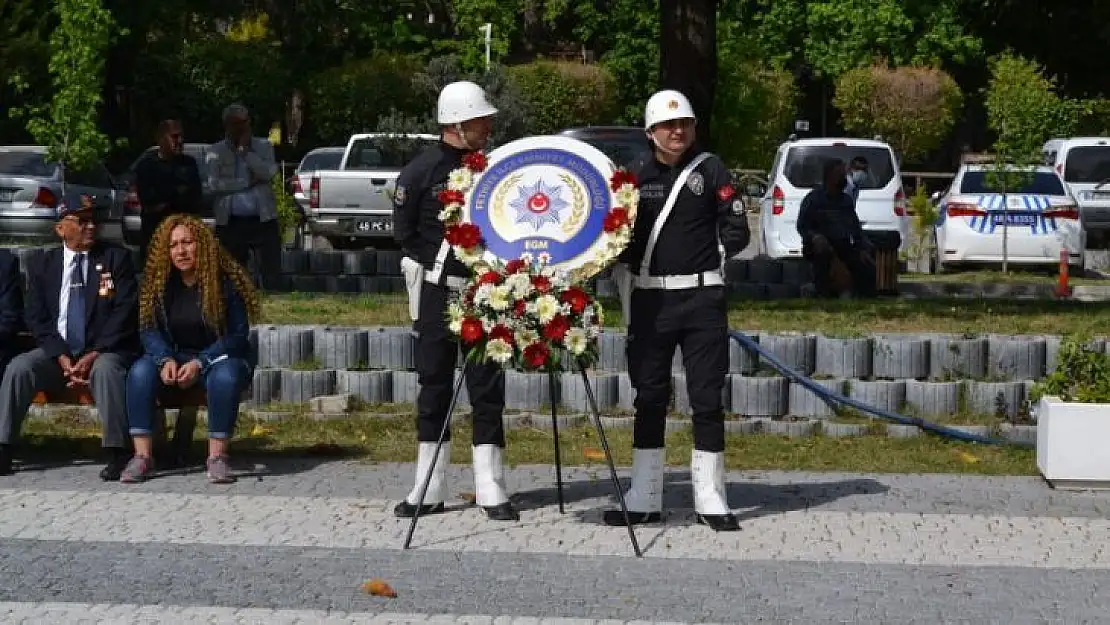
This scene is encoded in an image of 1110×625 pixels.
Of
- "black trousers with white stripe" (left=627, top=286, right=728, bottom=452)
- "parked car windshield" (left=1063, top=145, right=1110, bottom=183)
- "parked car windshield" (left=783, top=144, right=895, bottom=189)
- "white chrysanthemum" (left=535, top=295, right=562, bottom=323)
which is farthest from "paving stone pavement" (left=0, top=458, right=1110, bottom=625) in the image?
"parked car windshield" (left=1063, top=145, right=1110, bottom=183)

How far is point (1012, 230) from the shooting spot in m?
25.7

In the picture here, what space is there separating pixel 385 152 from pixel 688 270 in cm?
2147

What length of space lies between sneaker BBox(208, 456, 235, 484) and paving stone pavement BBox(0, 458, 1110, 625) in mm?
64

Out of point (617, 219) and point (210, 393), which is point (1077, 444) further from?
point (210, 393)

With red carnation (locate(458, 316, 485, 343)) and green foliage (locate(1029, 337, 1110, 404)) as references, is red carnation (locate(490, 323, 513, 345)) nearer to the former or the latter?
red carnation (locate(458, 316, 485, 343))

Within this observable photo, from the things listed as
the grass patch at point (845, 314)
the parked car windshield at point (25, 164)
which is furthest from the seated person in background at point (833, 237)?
the parked car windshield at point (25, 164)

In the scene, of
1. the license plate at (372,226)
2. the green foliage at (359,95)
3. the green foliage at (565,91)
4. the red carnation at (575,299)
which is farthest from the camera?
the green foliage at (359,95)

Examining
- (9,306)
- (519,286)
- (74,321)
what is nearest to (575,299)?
(519,286)

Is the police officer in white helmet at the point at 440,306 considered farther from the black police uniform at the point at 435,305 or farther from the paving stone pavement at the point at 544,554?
the paving stone pavement at the point at 544,554

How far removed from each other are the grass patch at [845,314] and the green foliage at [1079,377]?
3692 mm

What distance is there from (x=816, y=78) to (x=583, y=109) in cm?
1267

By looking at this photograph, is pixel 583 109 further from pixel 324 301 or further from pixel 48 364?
pixel 48 364

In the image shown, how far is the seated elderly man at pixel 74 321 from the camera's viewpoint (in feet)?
36.5

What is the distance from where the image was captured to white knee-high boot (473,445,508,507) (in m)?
9.84
